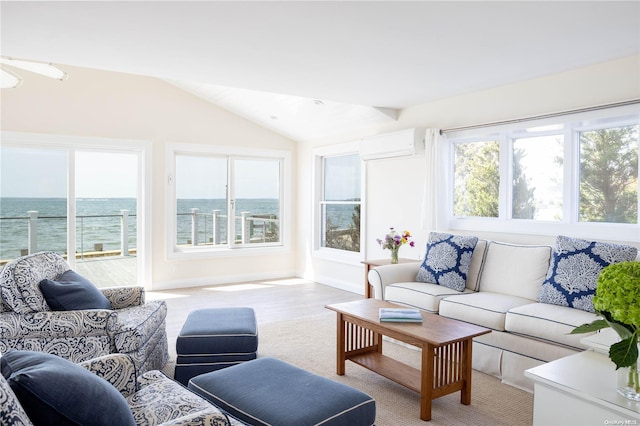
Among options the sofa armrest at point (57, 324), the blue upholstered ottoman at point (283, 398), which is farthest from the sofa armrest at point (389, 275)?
the sofa armrest at point (57, 324)

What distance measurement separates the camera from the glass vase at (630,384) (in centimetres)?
163

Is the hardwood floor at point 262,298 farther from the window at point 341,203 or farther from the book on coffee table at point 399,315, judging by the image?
the book on coffee table at point 399,315

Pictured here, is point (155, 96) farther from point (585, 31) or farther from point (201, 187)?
point (585, 31)

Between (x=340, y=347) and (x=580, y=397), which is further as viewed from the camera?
(x=340, y=347)

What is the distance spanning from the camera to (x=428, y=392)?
8.55 feet

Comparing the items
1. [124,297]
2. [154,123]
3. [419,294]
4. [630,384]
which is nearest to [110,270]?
[154,123]

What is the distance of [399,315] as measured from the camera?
9.75 ft

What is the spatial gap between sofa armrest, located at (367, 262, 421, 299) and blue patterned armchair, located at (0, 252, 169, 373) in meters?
2.05

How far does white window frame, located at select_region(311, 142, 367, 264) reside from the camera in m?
5.98

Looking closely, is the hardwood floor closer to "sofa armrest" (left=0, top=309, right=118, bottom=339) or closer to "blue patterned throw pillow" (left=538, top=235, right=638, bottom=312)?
"sofa armrest" (left=0, top=309, right=118, bottom=339)

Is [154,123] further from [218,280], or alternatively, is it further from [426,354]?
[426,354]

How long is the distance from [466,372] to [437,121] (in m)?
2.95

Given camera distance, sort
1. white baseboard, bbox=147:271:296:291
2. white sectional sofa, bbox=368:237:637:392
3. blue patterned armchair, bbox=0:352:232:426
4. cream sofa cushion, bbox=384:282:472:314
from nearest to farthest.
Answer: blue patterned armchair, bbox=0:352:232:426 → white sectional sofa, bbox=368:237:637:392 → cream sofa cushion, bbox=384:282:472:314 → white baseboard, bbox=147:271:296:291

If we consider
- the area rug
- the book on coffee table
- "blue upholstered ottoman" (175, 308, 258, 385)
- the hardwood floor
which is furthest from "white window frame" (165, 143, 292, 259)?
the book on coffee table
